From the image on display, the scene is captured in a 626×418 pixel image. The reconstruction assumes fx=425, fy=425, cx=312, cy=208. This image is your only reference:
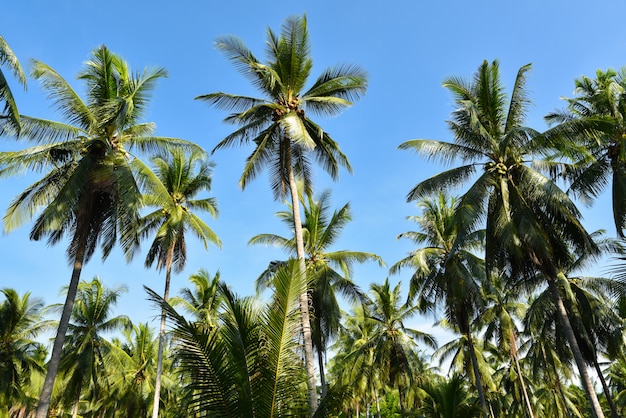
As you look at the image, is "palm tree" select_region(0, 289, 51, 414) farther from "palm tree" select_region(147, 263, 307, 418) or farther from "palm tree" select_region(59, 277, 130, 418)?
"palm tree" select_region(147, 263, 307, 418)

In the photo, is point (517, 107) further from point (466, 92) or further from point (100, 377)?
point (100, 377)

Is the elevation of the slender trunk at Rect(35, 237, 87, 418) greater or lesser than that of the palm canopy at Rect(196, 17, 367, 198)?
lesser

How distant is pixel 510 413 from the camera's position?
1409 inches

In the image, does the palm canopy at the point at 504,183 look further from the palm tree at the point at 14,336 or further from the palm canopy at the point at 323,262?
the palm tree at the point at 14,336

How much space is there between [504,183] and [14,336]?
90.2ft

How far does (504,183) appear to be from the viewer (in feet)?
44.4

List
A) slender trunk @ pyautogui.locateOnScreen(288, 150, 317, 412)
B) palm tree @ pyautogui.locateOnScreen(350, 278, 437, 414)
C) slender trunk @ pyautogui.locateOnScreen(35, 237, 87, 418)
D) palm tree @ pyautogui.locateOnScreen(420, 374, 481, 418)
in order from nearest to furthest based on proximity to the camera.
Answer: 1. slender trunk @ pyautogui.locateOnScreen(288, 150, 317, 412)
2. slender trunk @ pyautogui.locateOnScreen(35, 237, 87, 418)
3. palm tree @ pyautogui.locateOnScreen(420, 374, 481, 418)
4. palm tree @ pyautogui.locateOnScreen(350, 278, 437, 414)

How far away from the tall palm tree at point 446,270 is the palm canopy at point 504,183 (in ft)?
12.8

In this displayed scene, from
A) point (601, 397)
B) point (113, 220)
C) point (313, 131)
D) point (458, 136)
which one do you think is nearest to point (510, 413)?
point (601, 397)

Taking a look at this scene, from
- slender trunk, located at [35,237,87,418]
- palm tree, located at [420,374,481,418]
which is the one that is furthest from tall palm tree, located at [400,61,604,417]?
slender trunk, located at [35,237,87,418]

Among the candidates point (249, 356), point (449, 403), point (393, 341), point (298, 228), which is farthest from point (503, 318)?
point (249, 356)

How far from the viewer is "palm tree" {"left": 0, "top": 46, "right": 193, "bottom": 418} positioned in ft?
39.4

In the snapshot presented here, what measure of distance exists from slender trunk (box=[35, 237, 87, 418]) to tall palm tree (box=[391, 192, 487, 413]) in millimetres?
12933

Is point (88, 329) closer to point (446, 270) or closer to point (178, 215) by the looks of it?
point (178, 215)
